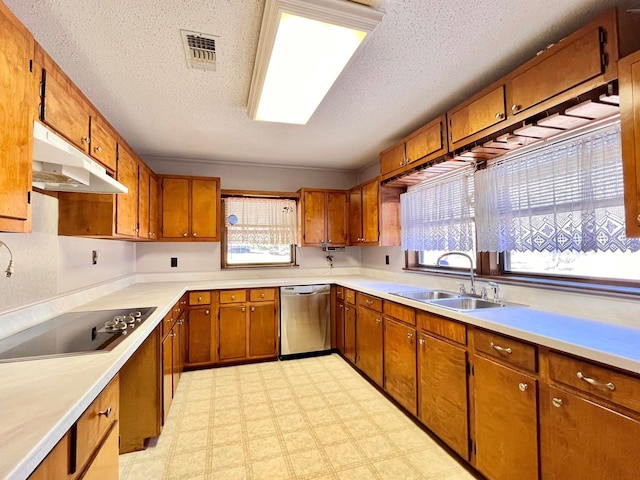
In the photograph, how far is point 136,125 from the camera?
9.36 ft

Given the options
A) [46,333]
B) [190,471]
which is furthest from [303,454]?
[46,333]

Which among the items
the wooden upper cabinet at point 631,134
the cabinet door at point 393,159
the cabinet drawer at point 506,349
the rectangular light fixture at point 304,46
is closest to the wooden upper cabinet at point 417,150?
the cabinet door at point 393,159

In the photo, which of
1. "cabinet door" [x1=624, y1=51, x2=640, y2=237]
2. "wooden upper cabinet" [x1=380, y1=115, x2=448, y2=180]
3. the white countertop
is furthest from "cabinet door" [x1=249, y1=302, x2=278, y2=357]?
"cabinet door" [x1=624, y1=51, x2=640, y2=237]

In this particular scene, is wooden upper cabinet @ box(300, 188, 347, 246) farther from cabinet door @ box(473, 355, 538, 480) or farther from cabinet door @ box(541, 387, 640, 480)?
cabinet door @ box(541, 387, 640, 480)

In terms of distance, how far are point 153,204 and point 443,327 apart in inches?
124

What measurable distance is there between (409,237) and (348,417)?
5.88ft

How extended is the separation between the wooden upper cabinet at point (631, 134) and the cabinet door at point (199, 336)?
342 centimetres

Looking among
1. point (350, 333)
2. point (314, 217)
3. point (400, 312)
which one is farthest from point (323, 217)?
point (400, 312)

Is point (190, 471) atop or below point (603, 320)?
below

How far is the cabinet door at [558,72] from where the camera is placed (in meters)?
1.40

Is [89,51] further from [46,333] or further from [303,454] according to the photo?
[303,454]

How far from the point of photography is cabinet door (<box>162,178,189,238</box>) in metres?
3.61

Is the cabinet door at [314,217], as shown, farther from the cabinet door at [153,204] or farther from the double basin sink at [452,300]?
the cabinet door at [153,204]

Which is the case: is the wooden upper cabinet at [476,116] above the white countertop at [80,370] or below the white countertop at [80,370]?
above
